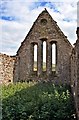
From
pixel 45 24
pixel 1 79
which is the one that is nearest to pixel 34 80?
pixel 1 79

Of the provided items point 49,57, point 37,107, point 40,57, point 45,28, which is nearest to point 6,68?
point 40,57

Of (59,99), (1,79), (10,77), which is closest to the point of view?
(59,99)

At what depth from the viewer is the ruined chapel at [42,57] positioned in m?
18.8

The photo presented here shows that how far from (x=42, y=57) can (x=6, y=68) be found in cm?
257

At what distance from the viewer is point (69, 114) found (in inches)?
436

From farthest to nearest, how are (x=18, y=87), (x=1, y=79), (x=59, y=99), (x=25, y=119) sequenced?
(x=1, y=79)
(x=18, y=87)
(x=59, y=99)
(x=25, y=119)

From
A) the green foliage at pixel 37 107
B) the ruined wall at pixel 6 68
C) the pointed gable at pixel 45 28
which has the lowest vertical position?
the green foliage at pixel 37 107

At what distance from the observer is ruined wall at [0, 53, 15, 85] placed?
1769 cm

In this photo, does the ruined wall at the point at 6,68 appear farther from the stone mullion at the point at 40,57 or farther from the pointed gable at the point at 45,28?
the pointed gable at the point at 45,28

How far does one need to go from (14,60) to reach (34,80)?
6.26 feet

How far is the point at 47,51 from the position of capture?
19281mm

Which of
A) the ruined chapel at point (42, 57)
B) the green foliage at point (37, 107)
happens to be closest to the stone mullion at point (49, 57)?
the ruined chapel at point (42, 57)

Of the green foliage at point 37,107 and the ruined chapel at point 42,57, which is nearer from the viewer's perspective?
the green foliage at point 37,107

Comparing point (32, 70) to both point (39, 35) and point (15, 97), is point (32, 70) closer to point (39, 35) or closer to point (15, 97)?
point (39, 35)
